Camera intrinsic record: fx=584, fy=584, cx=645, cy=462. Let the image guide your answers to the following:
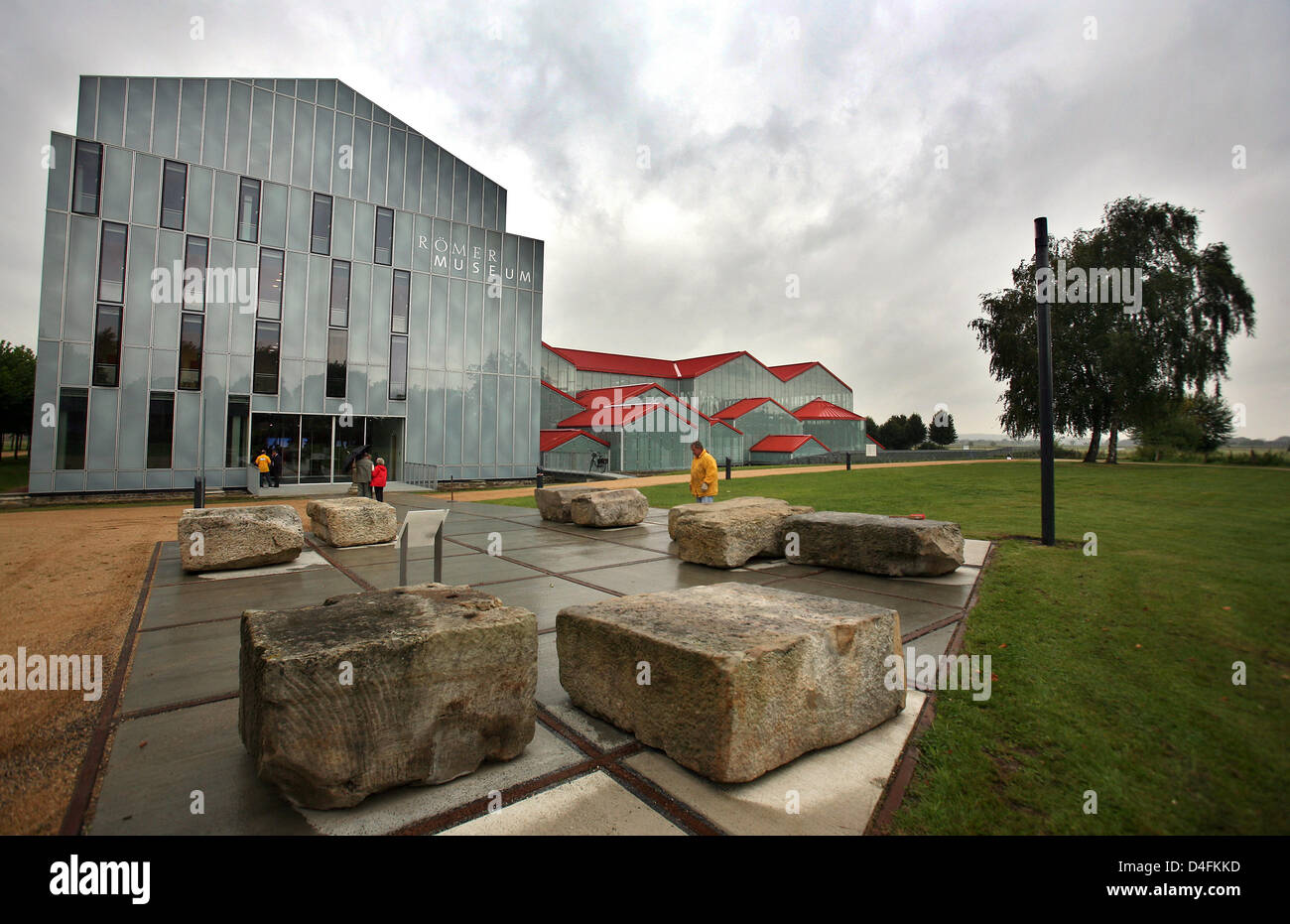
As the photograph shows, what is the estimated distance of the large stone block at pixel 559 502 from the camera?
12.7 metres

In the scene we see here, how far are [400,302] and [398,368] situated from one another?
128 inches

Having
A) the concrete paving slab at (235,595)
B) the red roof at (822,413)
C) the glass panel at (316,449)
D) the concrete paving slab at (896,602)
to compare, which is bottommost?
the concrete paving slab at (235,595)

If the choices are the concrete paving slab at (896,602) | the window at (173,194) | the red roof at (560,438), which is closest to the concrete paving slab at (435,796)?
the concrete paving slab at (896,602)

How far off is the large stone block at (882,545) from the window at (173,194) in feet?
92.3

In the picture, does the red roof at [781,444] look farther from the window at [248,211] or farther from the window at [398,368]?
the window at [248,211]

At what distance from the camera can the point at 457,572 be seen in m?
7.79

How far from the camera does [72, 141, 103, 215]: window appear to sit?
21.9m

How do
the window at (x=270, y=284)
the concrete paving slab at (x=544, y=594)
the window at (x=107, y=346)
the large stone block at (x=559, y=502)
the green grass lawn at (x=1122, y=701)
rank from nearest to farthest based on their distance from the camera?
the green grass lawn at (x=1122, y=701)
the concrete paving slab at (x=544, y=594)
the large stone block at (x=559, y=502)
the window at (x=107, y=346)
the window at (x=270, y=284)

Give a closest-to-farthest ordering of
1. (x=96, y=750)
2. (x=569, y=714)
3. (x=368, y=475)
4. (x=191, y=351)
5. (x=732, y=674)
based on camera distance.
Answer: (x=732, y=674) < (x=96, y=750) < (x=569, y=714) < (x=368, y=475) < (x=191, y=351)

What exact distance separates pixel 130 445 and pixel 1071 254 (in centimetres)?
4633

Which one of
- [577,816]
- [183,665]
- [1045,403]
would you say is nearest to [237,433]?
[183,665]

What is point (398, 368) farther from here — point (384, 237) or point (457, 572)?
point (457, 572)
